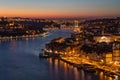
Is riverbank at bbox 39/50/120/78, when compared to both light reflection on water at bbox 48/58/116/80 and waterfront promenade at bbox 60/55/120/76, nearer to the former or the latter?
waterfront promenade at bbox 60/55/120/76

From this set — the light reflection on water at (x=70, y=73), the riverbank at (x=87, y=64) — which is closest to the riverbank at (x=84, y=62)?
the riverbank at (x=87, y=64)

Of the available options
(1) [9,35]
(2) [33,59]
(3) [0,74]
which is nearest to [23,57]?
(2) [33,59]

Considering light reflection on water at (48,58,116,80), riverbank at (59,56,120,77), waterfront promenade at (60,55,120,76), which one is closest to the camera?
light reflection on water at (48,58,116,80)

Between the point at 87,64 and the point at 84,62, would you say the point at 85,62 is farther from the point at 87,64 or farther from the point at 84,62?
the point at 87,64

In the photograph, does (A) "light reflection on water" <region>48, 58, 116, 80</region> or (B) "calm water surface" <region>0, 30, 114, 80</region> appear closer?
(A) "light reflection on water" <region>48, 58, 116, 80</region>

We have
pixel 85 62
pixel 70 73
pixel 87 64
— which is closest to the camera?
pixel 70 73

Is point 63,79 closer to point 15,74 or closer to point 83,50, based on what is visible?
point 15,74

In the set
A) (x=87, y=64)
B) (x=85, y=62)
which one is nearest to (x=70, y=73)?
(x=87, y=64)

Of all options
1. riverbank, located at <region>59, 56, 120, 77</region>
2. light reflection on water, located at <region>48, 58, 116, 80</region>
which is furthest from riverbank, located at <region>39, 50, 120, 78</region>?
light reflection on water, located at <region>48, 58, 116, 80</region>

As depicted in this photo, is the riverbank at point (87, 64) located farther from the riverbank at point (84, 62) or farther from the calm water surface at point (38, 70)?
the calm water surface at point (38, 70)

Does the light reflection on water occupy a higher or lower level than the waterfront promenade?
lower

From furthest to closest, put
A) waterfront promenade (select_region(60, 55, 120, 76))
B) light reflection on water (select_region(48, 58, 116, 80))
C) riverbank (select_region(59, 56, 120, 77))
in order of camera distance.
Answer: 1. waterfront promenade (select_region(60, 55, 120, 76))
2. riverbank (select_region(59, 56, 120, 77))
3. light reflection on water (select_region(48, 58, 116, 80))
